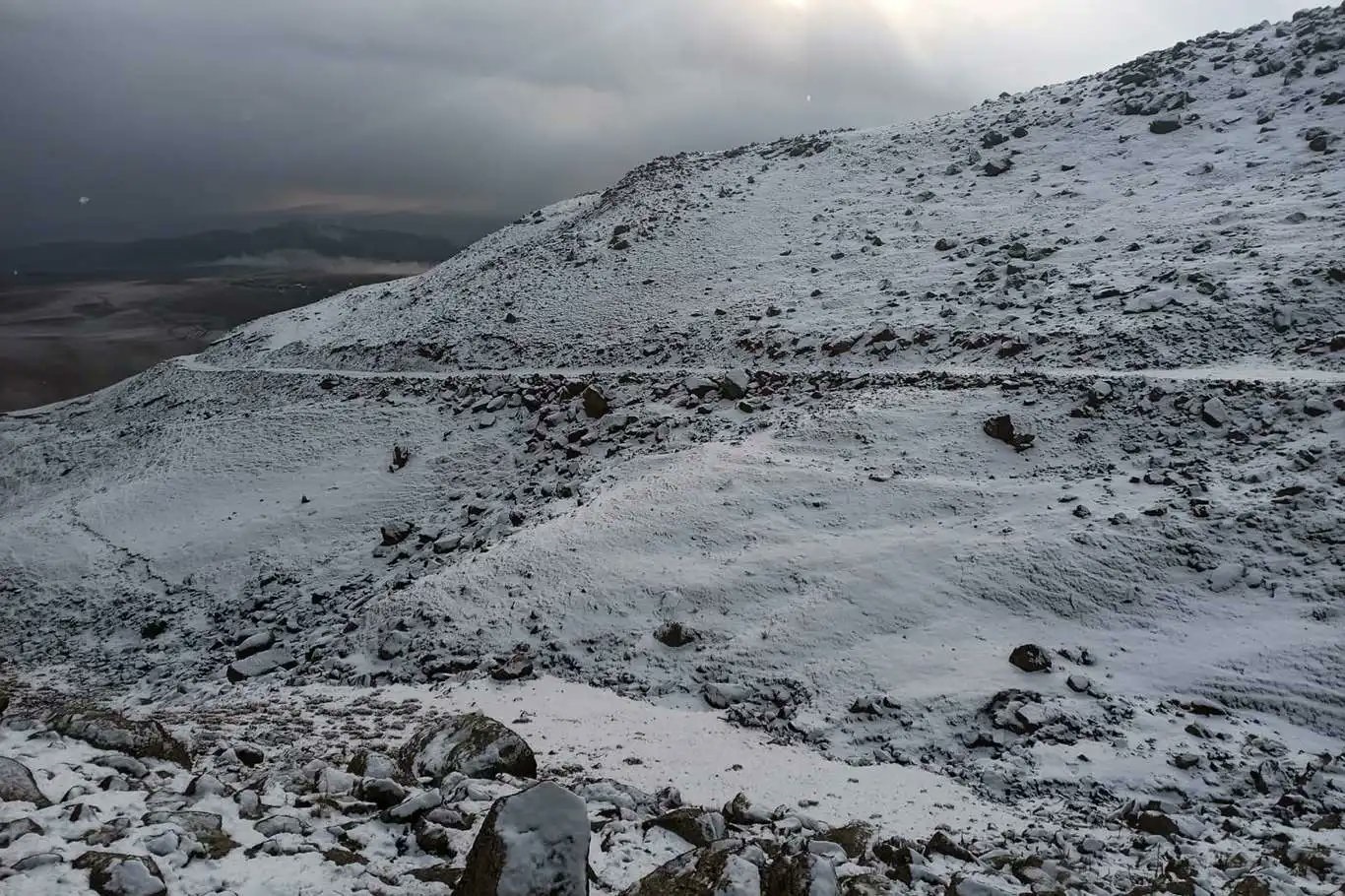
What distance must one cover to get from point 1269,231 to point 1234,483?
1406 centimetres

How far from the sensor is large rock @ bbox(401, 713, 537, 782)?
8164mm

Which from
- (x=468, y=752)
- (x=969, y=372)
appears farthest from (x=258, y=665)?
(x=969, y=372)

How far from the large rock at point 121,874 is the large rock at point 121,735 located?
9.46ft

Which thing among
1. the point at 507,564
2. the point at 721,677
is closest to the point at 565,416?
the point at 507,564

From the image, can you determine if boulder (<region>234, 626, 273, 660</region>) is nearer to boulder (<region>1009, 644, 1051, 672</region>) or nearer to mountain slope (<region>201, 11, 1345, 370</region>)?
boulder (<region>1009, 644, 1051, 672</region>)

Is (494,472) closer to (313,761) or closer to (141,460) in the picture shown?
(313,761)

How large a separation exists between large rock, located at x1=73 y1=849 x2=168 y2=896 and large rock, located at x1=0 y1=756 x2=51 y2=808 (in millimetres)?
1264

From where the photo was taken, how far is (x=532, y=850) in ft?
16.6

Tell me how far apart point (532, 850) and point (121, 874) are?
105 inches

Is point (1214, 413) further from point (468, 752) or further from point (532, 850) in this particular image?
point (532, 850)

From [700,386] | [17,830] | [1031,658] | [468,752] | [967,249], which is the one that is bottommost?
[1031,658]

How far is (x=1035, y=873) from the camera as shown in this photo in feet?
21.7

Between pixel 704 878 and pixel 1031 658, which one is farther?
pixel 1031 658

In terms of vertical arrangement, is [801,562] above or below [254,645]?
above
